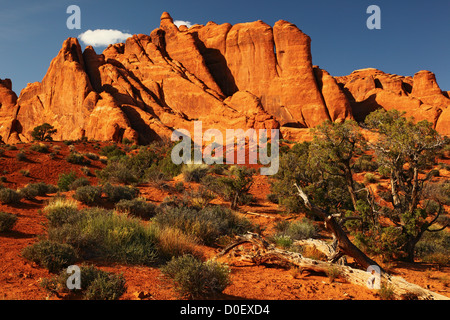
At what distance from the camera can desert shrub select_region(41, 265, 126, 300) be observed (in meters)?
4.05

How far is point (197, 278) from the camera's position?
4.46 metres

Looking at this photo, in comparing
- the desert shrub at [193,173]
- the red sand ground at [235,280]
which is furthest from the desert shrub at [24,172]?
the red sand ground at [235,280]

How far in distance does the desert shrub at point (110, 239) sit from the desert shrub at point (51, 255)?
0.49 meters

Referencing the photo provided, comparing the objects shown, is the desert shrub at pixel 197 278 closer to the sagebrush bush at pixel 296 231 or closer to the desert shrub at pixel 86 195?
the sagebrush bush at pixel 296 231

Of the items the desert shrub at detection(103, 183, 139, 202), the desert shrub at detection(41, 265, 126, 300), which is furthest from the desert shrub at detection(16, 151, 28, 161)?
the desert shrub at detection(41, 265, 126, 300)

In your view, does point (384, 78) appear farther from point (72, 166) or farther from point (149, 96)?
point (72, 166)

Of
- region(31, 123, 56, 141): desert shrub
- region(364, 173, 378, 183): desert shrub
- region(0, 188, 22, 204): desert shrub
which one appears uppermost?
region(31, 123, 56, 141): desert shrub

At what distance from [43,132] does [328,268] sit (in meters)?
53.4

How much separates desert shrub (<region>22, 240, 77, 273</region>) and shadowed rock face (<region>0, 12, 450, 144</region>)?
130 ft

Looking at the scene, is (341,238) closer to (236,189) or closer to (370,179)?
(236,189)

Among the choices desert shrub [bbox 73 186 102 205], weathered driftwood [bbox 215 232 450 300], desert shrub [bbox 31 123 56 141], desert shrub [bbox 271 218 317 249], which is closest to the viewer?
weathered driftwood [bbox 215 232 450 300]

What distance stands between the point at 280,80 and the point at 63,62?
135ft

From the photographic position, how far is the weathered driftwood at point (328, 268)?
4746 mm

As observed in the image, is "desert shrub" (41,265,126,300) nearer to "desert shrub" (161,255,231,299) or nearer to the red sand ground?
the red sand ground
